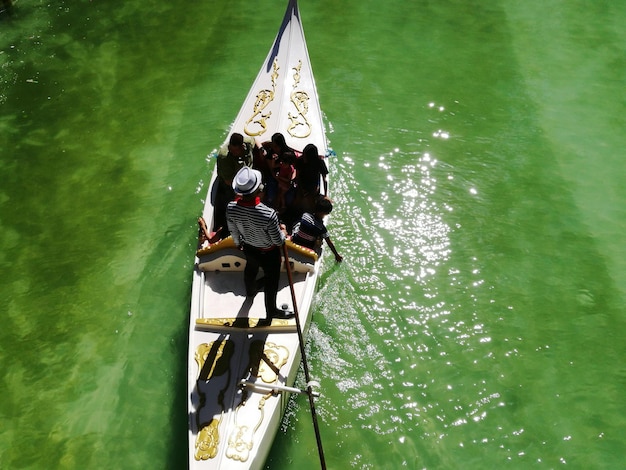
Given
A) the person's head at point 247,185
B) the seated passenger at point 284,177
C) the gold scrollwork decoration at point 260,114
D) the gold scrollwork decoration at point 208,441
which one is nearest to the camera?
the person's head at point 247,185

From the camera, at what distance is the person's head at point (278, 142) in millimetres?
5316

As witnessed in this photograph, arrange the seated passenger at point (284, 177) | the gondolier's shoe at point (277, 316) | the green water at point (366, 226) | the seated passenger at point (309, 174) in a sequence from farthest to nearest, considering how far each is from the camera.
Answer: the seated passenger at point (284, 177)
the seated passenger at point (309, 174)
the green water at point (366, 226)
the gondolier's shoe at point (277, 316)

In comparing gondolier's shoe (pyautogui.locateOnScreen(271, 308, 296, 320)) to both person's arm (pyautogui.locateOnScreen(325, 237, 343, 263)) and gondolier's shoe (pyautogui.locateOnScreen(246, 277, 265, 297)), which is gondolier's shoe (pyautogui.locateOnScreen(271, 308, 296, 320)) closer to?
gondolier's shoe (pyautogui.locateOnScreen(246, 277, 265, 297))

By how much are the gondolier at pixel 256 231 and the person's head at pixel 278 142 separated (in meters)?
1.28

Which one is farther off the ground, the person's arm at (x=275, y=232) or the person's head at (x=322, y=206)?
the person's arm at (x=275, y=232)

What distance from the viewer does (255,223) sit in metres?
3.89

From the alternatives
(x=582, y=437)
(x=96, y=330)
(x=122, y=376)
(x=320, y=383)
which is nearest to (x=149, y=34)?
(x=96, y=330)

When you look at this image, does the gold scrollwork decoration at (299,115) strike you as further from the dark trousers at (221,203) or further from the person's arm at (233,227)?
the person's arm at (233,227)

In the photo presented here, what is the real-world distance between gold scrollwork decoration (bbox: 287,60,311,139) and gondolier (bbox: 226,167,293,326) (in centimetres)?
225

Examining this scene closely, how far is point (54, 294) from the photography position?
19.3ft

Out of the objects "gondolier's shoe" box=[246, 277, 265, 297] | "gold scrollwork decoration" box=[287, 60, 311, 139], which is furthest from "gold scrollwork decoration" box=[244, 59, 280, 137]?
"gondolier's shoe" box=[246, 277, 265, 297]

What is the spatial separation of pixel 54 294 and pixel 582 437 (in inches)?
225

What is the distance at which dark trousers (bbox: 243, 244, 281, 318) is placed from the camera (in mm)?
4281

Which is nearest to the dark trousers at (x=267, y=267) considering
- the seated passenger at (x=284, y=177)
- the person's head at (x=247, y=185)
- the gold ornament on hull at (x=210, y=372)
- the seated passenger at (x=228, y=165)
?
the gold ornament on hull at (x=210, y=372)
